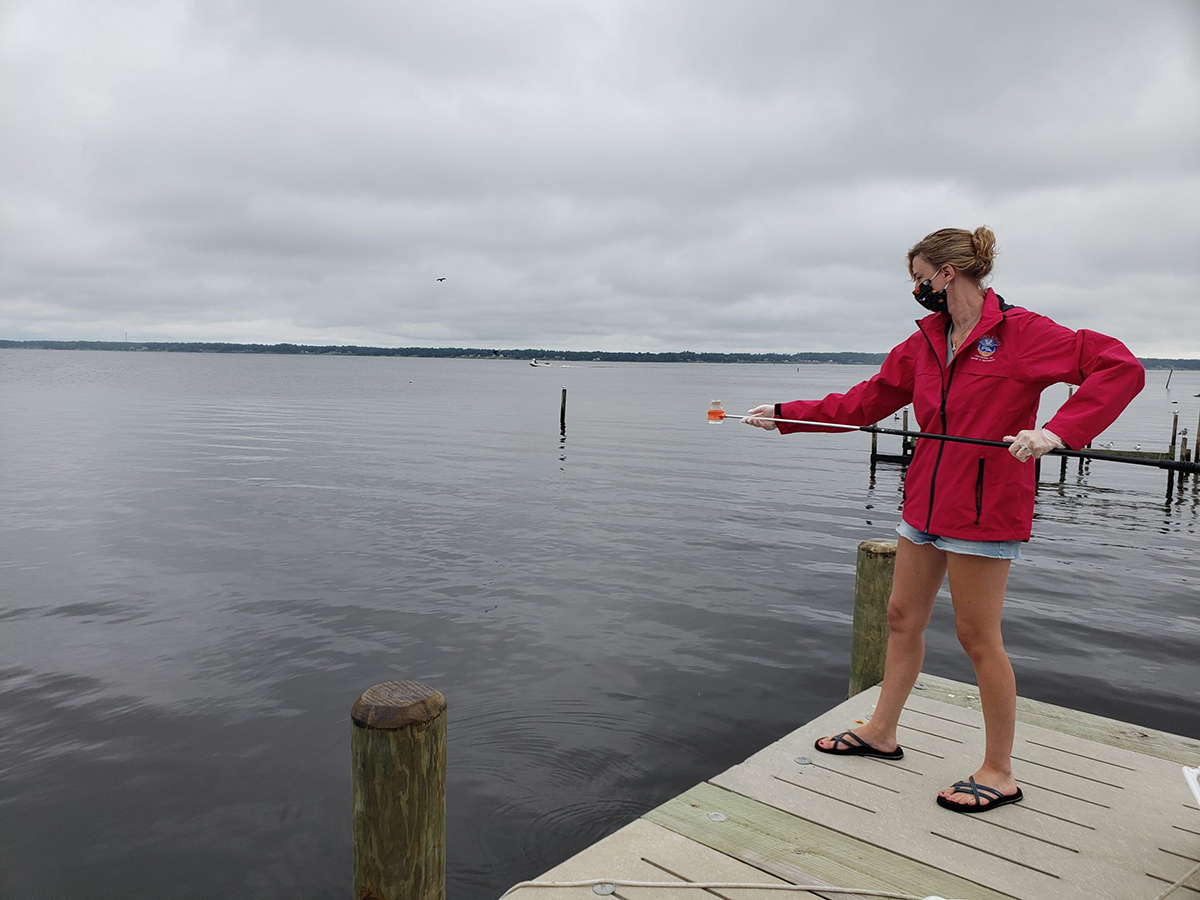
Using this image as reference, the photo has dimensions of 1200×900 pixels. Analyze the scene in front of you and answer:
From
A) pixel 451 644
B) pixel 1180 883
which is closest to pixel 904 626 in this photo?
pixel 1180 883

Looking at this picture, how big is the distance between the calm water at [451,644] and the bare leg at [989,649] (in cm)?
342

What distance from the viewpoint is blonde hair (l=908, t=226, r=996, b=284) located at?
3.83 m

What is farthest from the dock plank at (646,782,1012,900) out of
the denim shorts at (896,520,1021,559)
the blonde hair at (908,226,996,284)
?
the blonde hair at (908,226,996,284)

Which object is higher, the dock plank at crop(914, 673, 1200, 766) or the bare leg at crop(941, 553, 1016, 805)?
the bare leg at crop(941, 553, 1016, 805)

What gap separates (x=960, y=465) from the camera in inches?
150

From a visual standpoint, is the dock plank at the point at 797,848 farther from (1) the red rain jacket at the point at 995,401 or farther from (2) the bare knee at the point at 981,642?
(1) the red rain jacket at the point at 995,401

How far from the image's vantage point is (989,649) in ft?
12.8

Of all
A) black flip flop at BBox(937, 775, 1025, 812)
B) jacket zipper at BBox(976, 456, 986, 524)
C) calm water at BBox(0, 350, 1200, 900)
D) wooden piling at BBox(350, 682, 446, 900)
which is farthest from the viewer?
calm water at BBox(0, 350, 1200, 900)

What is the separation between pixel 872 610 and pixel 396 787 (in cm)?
428

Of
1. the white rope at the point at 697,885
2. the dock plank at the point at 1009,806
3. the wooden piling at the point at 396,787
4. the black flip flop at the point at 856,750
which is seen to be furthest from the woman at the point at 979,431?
the wooden piling at the point at 396,787

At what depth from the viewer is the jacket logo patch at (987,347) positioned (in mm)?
3754

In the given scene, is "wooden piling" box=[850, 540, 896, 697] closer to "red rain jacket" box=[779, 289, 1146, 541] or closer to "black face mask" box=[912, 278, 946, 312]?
"red rain jacket" box=[779, 289, 1146, 541]

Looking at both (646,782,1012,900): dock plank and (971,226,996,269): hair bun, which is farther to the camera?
(971,226,996,269): hair bun

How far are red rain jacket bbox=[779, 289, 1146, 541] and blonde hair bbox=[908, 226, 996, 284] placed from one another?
16 cm
